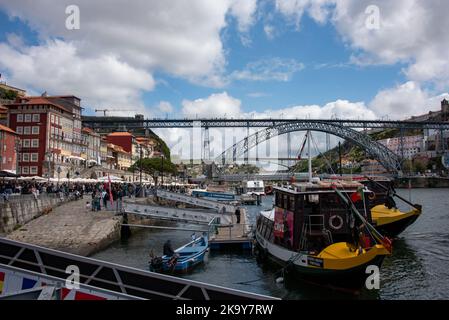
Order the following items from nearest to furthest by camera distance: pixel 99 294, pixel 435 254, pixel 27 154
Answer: pixel 99 294
pixel 435 254
pixel 27 154

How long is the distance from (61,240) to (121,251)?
3.58 metres

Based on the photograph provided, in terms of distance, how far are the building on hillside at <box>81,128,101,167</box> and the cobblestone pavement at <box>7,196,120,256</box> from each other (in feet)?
161

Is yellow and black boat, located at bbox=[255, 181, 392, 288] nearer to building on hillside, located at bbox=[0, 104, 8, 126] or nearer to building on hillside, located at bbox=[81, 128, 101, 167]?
building on hillside, located at bbox=[0, 104, 8, 126]

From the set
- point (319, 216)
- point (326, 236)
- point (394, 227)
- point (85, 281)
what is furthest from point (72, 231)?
point (394, 227)

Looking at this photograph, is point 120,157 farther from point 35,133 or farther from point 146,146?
point 35,133

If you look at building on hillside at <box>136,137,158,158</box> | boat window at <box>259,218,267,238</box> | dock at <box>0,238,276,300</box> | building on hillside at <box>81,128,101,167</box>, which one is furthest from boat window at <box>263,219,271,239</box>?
building on hillside at <box>136,137,158,158</box>

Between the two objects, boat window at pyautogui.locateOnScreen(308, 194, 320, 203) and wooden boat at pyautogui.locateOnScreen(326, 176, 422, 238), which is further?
wooden boat at pyautogui.locateOnScreen(326, 176, 422, 238)

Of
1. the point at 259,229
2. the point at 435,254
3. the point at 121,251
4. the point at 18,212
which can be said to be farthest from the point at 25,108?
the point at 435,254

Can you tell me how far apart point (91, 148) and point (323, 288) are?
75.7 meters

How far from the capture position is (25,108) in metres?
62.8

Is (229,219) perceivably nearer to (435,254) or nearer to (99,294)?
(435,254)

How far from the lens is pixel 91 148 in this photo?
278 ft

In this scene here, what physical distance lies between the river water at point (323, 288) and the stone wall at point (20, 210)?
19.8 feet

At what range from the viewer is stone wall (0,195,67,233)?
2492cm
